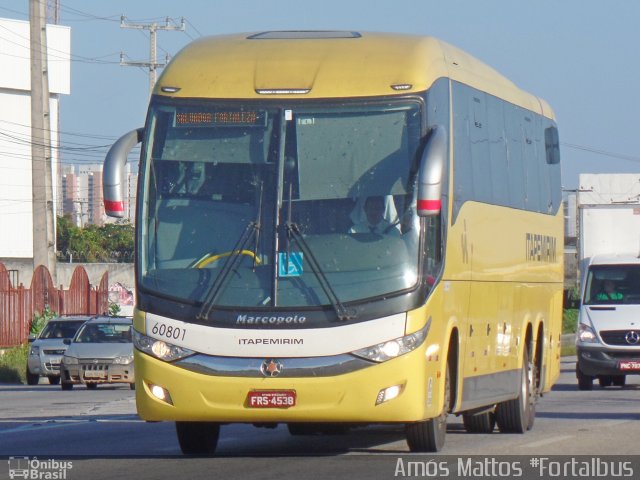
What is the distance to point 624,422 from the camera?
18.0 meters

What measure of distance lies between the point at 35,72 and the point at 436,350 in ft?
83.2

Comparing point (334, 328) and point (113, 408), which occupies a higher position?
point (334, 328)

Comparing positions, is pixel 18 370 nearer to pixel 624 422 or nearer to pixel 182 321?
pixel 624 422

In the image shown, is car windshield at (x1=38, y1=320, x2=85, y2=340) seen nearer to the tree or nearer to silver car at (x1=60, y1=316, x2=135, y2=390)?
silver car at (x1=60, y1=316, x2=135, y2=390)

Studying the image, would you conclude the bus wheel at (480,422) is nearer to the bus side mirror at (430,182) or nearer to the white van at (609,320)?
the bus side mirror at (430,182)

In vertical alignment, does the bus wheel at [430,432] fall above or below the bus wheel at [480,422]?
above

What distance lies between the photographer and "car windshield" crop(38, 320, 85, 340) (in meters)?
34.4

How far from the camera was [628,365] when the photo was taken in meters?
26.2

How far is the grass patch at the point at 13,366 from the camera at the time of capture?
121 ft

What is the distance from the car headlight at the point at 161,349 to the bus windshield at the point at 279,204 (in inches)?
16.0

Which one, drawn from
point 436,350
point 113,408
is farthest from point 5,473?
point 113,408

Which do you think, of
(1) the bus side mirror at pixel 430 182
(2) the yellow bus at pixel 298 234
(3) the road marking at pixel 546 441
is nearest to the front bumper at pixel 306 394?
(2) the yellow bus at pixel 298 234

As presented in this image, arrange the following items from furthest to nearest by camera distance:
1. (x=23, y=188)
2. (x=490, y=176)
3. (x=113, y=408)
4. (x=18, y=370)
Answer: (x=23, y=188) < (x=18, y=370) < (x=113, y=408) < (x=490, y=176)

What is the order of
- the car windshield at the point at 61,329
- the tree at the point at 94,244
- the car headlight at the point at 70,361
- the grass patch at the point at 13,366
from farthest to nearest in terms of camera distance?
1. the tree at the point at 94,244
2. the grass patch at the point at 13,366
3. the car windshield at the point at 61,329
4. the car headlight at the point at 70,361
